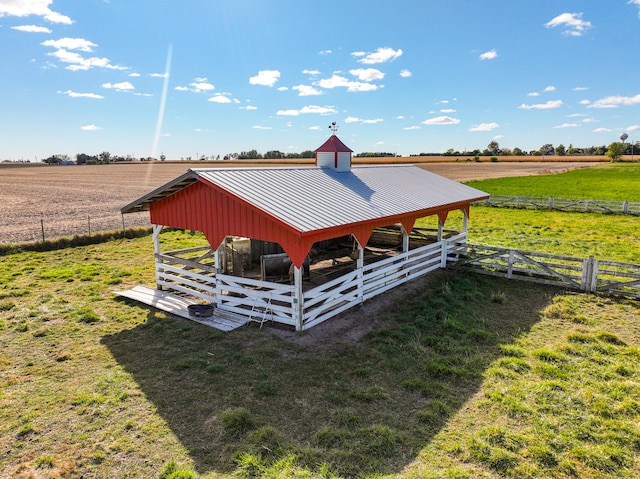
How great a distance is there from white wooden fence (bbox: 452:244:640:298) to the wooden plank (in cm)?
902

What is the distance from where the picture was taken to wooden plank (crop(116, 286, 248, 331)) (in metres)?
9.91

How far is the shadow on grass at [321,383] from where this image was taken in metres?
5.71

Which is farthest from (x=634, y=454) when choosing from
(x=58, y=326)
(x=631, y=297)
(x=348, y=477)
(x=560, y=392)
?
(x=58, y=326)

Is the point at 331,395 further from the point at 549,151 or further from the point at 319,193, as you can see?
the point at 549,151

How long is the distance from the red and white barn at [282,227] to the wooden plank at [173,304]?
30mm

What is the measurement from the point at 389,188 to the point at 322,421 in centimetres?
982

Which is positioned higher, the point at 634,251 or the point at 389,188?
the point at 389,188

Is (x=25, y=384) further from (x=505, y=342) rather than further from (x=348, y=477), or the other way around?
(x=505, y=342)

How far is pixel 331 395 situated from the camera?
22.9 ft

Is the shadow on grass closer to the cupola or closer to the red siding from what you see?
the red siding

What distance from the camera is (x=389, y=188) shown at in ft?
47.8

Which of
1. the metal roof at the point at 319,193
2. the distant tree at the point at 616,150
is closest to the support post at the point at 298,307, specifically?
the metal roof at the point at 319,193

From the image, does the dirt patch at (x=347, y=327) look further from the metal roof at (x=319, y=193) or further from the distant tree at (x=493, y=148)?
the distant tree at (x=493, y=148)

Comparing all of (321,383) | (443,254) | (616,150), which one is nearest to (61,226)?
(443,254)
